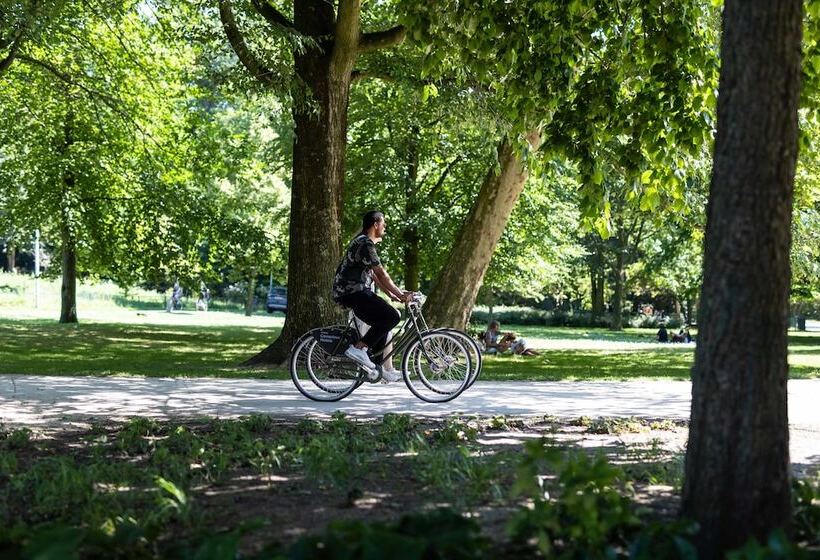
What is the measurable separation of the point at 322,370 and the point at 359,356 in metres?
0.49

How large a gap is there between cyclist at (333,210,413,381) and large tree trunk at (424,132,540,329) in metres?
7.99

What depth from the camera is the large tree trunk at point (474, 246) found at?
18.4 meters

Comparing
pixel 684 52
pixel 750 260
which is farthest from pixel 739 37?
pixel 684 52

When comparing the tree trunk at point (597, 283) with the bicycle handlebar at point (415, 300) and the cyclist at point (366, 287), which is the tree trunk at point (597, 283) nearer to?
the bicycle handlebar at point (415, 300)

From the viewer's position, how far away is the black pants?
10.3 metres

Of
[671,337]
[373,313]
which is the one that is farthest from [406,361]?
[671,337]

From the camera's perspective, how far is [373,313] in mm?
10336

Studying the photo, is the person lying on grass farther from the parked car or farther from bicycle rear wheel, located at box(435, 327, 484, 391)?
the parked car

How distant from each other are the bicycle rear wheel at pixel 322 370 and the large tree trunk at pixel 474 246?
791 cm

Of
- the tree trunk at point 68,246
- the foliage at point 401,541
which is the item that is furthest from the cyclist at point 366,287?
the tree trunk at point 68,246

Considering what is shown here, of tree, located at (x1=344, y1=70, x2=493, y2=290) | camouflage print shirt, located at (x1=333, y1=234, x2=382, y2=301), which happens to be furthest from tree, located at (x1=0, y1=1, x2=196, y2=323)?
camouflage print shirt, located at (x1=333, y1=234, x2=382, y2=301)

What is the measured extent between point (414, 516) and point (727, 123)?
215cm

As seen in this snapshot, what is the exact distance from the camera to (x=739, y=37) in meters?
4.18

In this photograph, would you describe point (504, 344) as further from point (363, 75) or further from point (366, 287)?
point (366, 287)
